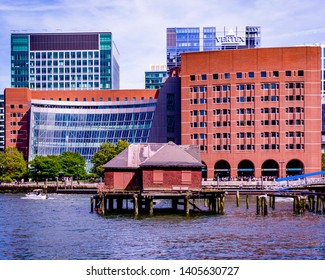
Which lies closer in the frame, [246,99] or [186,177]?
[186,177]

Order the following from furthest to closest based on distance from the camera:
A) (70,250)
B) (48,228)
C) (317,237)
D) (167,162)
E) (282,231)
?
(167,162), (48,228), (282,231), (317,237), (70,250)

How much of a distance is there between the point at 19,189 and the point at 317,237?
122117 millimetres

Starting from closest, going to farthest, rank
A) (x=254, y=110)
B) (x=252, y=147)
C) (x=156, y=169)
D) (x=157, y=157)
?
1. (x=156, y=169)
2. (x=157, y=157)
3. (x=254, y=110)
4. (x=252, y=147)

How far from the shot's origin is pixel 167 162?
8906 cm

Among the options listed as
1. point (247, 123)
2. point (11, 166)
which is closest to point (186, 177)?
point (247, 123)

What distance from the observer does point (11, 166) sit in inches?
7298

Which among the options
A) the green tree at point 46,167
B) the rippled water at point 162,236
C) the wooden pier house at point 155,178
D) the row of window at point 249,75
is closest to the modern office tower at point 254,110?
the row of window at point 249,75

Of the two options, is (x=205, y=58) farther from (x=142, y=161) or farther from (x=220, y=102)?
(x=142, y=161)

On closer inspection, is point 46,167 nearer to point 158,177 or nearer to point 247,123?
point 247,123

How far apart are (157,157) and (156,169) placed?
1809mm

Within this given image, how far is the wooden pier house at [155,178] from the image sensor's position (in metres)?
85.6

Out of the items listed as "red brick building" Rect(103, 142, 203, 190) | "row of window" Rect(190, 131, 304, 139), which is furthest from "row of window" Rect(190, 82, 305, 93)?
"red brick building" Rect(103, 142, 203, 190)
